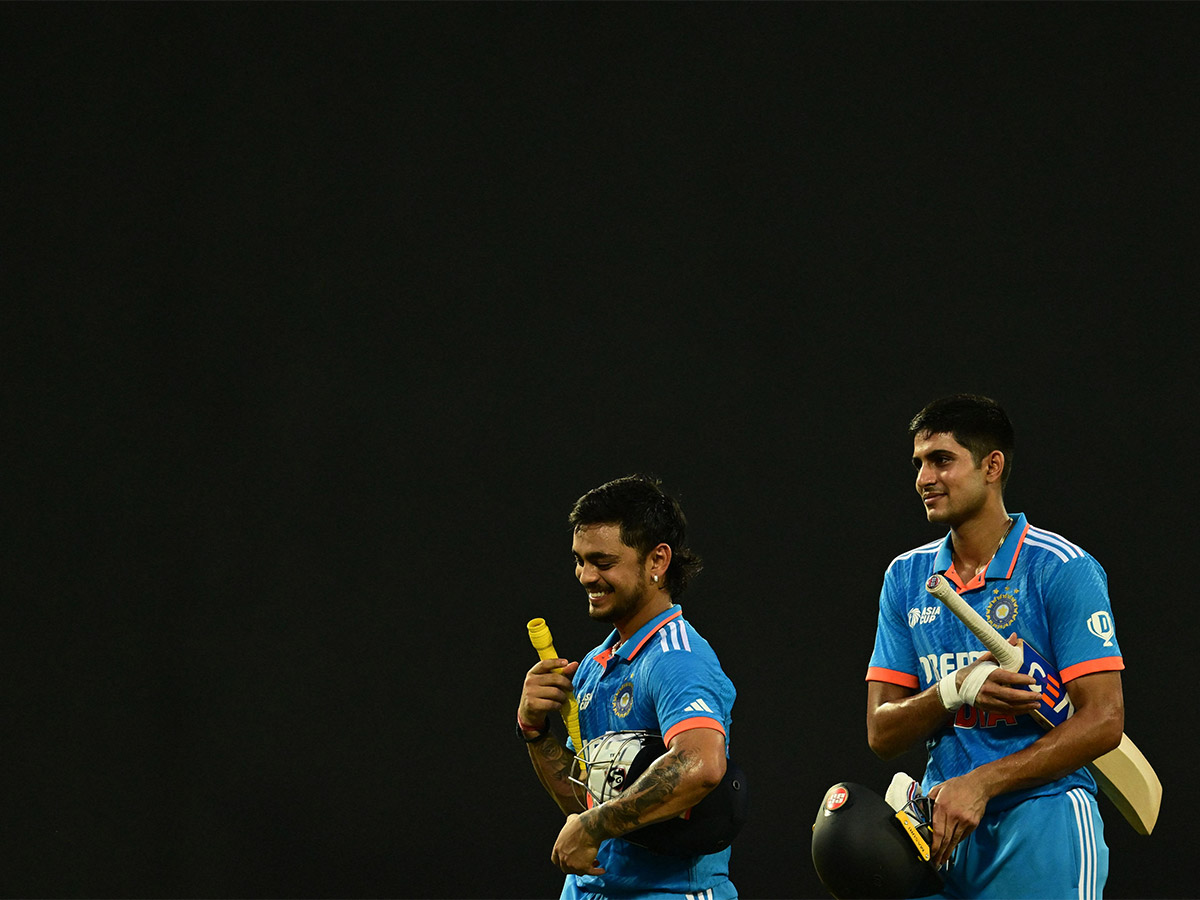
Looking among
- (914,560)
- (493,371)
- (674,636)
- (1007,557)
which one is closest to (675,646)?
(674,636)

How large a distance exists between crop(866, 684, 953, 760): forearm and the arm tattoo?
0.53m

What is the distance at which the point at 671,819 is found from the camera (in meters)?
2.44

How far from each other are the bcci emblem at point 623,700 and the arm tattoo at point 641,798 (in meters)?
0.24

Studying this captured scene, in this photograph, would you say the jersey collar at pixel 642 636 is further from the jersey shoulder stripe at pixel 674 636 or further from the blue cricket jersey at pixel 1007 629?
the blue cricket jersey at pixel 1007 629

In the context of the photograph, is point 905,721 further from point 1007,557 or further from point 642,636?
point 642,636

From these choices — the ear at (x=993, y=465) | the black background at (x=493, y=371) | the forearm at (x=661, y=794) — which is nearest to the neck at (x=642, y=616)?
the forearm at (x=661, y=794)

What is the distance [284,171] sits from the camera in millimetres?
5566

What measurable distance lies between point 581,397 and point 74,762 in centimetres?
270

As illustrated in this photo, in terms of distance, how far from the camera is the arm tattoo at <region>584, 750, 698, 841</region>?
2.30 metres

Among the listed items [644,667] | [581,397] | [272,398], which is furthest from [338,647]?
[644,667]

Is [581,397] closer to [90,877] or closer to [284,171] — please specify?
[284,171]

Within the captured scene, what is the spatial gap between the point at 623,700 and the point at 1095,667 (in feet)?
3.12

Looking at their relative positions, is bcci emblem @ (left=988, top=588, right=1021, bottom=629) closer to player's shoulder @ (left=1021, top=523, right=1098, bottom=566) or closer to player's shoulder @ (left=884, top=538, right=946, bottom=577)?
player's shoulder @ (left=1021, top=523, right=1098, bottom=566)

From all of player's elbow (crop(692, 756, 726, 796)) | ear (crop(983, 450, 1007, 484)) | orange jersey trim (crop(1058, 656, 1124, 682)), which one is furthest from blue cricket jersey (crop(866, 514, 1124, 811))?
player's elbow (crop(692, 756, 726, 796))
